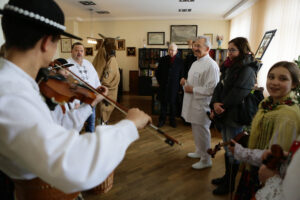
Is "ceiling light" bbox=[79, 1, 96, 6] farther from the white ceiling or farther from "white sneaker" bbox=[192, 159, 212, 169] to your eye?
"white sneaker" bbox=[192, 159, 212, 169]

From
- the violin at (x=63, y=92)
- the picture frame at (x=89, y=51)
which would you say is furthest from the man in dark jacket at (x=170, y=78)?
the picture frame at (x=89, y=51)

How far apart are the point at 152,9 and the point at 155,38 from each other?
4.56ft

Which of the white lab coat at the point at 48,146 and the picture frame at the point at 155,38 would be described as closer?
the white lab coat at the point at 48,146

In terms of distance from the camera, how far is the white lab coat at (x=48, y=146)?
516mm

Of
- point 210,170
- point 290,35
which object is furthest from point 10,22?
point 290,35

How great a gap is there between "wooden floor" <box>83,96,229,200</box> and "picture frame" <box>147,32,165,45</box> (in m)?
5.06

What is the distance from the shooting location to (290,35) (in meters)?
3.27

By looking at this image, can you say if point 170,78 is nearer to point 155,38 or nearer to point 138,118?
point 138,118

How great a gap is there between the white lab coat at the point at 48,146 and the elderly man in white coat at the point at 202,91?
6.18 ft

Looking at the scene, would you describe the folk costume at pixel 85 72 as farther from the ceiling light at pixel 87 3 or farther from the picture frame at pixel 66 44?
the picture frame at pixel 66 44

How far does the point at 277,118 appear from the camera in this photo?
43.8 inches

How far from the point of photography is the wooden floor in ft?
6.39

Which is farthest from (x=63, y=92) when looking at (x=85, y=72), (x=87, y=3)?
(x=87, y=3)

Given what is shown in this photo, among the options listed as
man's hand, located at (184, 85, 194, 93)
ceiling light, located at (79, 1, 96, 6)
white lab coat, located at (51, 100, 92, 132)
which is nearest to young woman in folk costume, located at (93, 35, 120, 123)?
man's hand, located at (184, 85, 194, 93)
